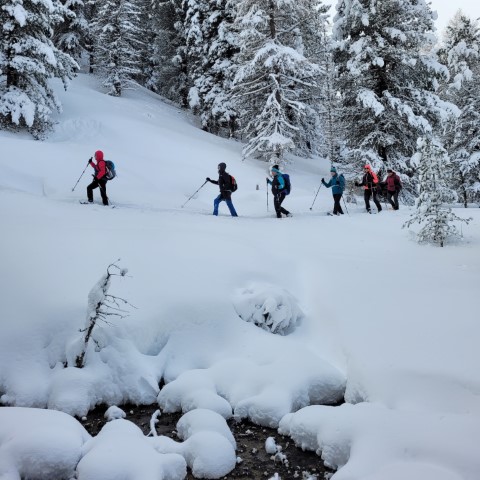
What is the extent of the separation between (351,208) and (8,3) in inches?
599

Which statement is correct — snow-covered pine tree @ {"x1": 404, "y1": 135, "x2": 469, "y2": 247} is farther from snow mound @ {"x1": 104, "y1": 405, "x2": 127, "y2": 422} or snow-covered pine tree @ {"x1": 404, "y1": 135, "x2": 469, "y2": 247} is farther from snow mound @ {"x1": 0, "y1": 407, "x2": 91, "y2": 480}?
snow mound @ {"x1": 0, "y1": 407, "x2": 91, "y2": 480}

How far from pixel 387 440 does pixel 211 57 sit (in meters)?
26.2

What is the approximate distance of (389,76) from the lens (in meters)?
17.4

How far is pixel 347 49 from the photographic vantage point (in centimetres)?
1792

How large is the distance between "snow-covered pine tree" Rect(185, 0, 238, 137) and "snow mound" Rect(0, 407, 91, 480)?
22463 mm

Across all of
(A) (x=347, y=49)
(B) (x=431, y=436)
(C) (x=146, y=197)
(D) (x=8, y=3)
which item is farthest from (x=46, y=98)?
(B) (x=431, y=436)

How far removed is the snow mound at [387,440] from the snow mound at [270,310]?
177cm

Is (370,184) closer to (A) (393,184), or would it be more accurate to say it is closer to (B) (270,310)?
(A) (393,184)

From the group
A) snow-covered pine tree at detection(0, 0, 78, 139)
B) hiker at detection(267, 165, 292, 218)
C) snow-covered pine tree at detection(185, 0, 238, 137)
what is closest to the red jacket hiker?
hiker at detection(267, 165, 292, 218)

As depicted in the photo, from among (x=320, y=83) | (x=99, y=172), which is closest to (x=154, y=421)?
(x=99, y=172)

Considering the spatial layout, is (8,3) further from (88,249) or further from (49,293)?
(49,293)

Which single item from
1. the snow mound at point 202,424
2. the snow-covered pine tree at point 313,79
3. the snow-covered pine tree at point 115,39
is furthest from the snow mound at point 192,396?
the snow-covered pine tree at point 115,39

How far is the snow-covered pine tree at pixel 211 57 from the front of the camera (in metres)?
25.0

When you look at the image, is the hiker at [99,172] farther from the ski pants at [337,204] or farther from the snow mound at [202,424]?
the snow mound at [202,424]
